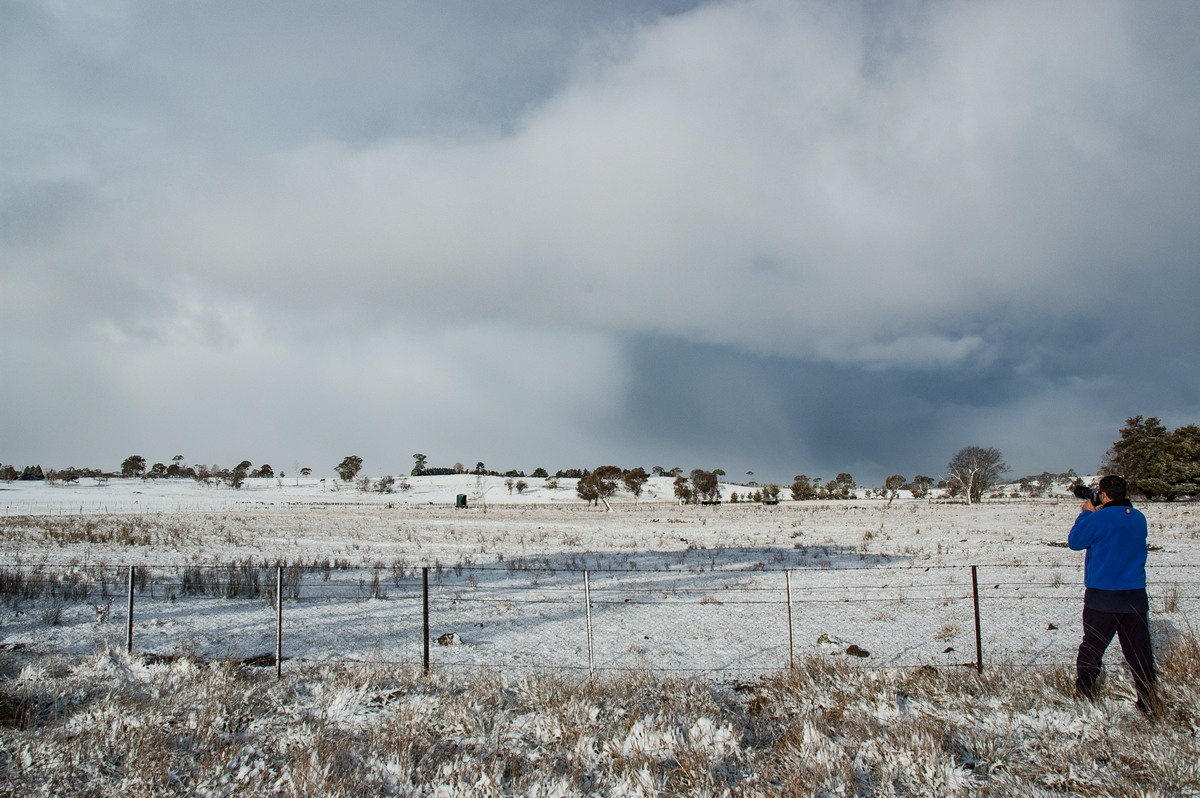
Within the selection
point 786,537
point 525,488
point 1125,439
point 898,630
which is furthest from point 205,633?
point 525,488

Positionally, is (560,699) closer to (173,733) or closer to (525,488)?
(173,733)

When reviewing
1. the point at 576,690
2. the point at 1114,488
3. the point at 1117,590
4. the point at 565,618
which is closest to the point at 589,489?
the point at 565,618

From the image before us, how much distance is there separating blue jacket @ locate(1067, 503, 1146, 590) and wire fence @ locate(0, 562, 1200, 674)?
8.54 ft

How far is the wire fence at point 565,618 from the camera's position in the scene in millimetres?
10719

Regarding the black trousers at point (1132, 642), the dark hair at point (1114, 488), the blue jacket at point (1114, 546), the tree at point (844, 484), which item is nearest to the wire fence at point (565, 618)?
the black trousers at point (1132, 642)

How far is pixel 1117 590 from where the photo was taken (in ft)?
22.4

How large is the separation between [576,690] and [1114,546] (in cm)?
581

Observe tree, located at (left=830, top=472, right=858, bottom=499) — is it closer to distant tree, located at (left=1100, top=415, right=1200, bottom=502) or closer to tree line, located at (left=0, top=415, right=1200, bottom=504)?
tree line, located at (left=0, top=415, right=1200, bottom=504)

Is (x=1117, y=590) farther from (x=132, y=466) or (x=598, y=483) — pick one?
(x=132, y=466)

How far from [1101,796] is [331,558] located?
77.8 ft

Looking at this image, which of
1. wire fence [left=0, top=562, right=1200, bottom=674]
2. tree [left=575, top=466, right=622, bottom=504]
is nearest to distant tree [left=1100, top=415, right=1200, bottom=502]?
wire fence [left=0, top=562, right=1200, bottom=674]

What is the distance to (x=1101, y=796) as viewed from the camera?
5.46 metres

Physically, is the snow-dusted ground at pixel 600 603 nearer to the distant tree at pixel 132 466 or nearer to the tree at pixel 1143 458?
the tree at pixel 1143 458

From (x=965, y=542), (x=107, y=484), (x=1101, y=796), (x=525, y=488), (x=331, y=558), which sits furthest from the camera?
(x=525, y=488)
